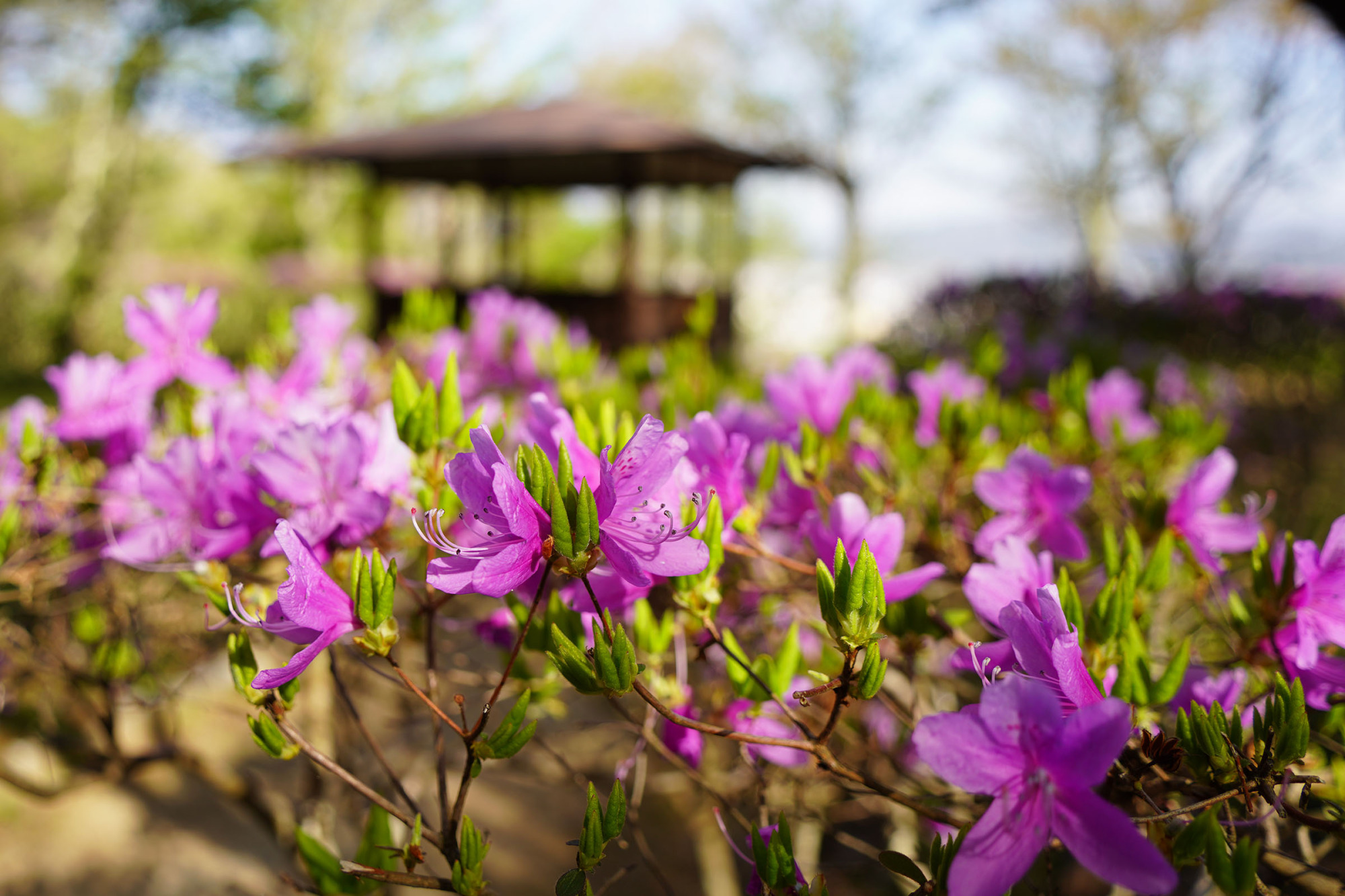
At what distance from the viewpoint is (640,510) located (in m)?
0.78

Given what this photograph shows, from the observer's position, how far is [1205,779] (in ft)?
2.56

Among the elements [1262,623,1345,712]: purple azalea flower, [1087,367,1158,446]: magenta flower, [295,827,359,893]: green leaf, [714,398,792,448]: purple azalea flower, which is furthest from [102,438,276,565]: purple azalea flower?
[1087,367,1158,446]: magenta flower

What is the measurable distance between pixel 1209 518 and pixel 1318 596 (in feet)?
0.99

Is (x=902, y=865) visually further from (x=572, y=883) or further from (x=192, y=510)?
(x=192, y=510)

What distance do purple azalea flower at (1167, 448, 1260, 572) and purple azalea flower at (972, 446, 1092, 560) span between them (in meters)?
0.13

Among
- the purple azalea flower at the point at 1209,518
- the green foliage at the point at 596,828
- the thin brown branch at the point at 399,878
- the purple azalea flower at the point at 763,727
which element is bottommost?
the purple azalea flower at the point at 763,727

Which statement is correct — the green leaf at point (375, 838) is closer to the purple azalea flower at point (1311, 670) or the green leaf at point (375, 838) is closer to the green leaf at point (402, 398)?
the green leaf at point (402, 398)

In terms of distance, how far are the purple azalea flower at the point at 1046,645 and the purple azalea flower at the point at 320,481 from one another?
594mm

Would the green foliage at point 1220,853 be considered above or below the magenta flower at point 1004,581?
below

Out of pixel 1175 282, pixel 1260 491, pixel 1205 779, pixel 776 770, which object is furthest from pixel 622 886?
pixel 1175 282

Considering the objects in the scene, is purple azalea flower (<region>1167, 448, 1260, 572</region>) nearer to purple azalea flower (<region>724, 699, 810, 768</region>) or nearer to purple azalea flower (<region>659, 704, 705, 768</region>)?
purple azalea flower (<region>724, 699, 810, 768</region>)

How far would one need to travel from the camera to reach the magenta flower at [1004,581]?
2.71 feet

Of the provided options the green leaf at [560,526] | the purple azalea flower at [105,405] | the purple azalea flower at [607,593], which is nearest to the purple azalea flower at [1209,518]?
the purple azalea flower at [607,593]

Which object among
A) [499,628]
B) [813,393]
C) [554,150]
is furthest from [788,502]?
[554,150]
